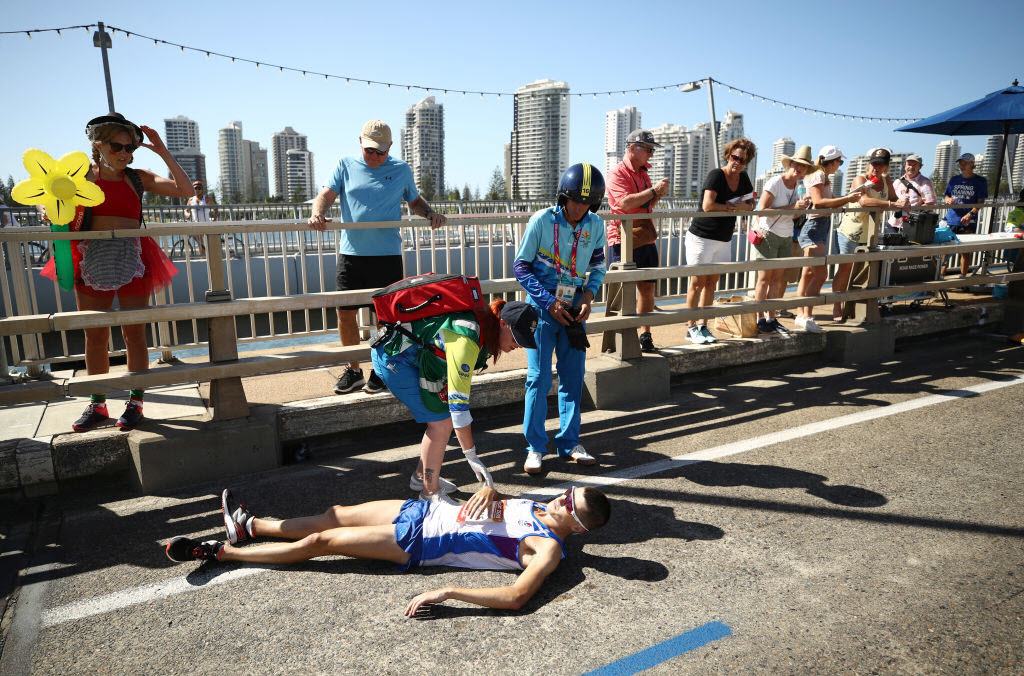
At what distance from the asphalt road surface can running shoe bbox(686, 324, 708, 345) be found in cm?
200

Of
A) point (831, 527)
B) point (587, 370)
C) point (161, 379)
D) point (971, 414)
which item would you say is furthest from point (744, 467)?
point (161, 379)

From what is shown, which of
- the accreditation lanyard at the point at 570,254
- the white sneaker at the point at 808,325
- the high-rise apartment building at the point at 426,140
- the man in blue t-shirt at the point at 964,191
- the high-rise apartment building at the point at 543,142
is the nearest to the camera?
the accreditation lanyard at the point at 570,254

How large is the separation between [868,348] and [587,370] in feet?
13.0

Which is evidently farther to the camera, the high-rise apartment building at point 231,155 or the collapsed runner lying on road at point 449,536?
the high-rise apartment building at point 231,155

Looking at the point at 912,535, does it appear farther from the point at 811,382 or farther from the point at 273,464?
the point at 273,464

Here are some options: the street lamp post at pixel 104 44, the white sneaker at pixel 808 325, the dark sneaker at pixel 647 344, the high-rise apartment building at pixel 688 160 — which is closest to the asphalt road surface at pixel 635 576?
the dark sneaker at pixel 647 344

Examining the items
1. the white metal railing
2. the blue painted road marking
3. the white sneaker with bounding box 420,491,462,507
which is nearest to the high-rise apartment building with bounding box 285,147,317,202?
the white metal railing

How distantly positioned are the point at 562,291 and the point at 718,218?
3.09 meters

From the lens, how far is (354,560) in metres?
3.59

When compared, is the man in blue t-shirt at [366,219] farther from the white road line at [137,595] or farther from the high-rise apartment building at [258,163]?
the high-rise apartment building at [258,163]

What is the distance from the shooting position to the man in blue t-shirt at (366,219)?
A: 5.32 meters

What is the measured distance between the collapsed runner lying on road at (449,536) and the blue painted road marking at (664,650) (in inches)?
25.4

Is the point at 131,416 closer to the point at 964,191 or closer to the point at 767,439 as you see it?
the point at 767,439

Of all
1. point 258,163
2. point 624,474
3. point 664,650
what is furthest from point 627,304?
point 258,163
